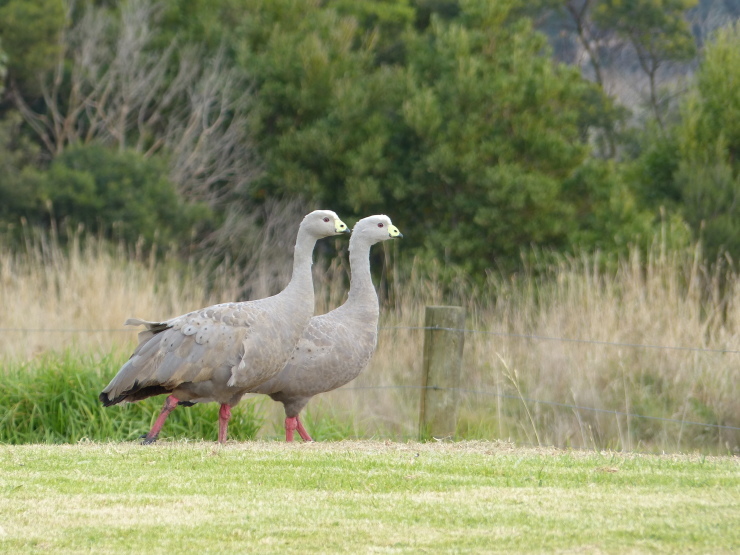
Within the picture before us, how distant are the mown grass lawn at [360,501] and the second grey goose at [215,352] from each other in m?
0.47

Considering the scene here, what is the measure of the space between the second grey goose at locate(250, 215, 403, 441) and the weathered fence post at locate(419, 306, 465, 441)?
0.74 meters

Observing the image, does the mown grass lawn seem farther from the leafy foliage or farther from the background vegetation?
the leafy foliage

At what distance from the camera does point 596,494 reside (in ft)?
16.6

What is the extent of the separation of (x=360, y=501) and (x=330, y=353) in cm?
247

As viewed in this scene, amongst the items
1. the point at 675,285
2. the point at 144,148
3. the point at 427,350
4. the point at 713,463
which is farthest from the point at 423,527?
the point at 144,148

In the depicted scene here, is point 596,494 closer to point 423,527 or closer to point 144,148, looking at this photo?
point 423,527

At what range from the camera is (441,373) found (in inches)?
324

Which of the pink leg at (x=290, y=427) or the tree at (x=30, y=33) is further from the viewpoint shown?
the tree at (x=30, y=33)

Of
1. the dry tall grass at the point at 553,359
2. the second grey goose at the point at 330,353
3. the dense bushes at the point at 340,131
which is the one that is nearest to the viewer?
the second grey goose at the point at 330,353

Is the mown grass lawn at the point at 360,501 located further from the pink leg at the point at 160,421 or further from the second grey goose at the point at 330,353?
the second grey goose at the point at 330,353

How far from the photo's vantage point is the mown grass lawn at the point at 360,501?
4285mm

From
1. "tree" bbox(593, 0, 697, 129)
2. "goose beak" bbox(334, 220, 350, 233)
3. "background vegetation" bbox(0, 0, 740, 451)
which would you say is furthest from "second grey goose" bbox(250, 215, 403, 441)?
"tree" bbox(593, 0, 697, 129)

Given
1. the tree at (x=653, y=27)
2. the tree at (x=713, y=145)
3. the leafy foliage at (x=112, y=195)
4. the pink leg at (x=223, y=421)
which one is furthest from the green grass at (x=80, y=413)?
the tree at (x=653, y=27)

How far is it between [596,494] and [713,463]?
1.49 metres
